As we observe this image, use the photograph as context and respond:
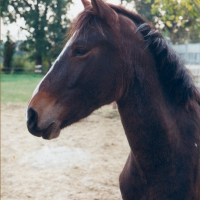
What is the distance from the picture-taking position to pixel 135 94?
1.49 metres

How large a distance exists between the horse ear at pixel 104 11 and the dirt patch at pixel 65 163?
150cm

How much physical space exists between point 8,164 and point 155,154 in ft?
11.5

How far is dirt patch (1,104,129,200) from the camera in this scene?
3.39 meters

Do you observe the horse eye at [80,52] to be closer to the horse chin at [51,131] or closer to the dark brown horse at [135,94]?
the dark brown horse at [135,94]

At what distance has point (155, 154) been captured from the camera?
1.49 metres

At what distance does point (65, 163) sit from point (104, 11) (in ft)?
11.0

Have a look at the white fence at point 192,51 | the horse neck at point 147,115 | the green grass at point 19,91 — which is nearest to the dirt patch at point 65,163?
the horse neck at point 147,115

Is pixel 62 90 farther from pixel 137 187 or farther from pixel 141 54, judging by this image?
pixel 137 187

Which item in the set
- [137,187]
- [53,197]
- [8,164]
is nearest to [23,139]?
[8,164]

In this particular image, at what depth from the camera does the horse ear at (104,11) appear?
4.60 feet

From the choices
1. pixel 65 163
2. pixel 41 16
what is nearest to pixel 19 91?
pixel 41 16

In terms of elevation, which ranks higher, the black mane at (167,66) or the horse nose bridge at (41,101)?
the black mane at (167,66)

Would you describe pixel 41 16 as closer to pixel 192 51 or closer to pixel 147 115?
pixel 192 51

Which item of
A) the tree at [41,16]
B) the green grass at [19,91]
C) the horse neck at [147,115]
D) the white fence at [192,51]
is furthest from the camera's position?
the green grass at [19,91]
